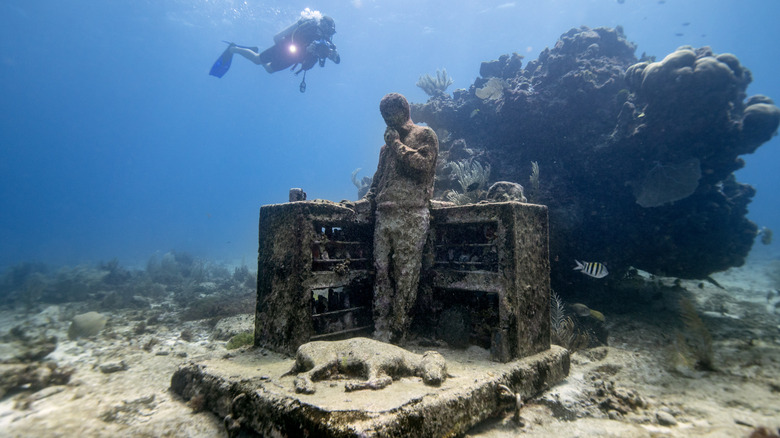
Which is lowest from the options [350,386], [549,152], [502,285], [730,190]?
[350,386]

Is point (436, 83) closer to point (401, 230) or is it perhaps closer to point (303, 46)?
point (303, 46)

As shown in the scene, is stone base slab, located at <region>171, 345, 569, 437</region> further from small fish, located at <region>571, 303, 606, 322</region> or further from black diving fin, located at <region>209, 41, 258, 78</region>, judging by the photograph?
black diving fin, located at <region>209, 41, 258, 78</region>

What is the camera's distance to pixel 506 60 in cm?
1568

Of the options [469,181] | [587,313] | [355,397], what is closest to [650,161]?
[469,181]

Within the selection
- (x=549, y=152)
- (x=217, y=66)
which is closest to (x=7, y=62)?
(x=217, y=66)

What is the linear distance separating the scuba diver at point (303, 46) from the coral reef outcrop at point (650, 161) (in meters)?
10.6

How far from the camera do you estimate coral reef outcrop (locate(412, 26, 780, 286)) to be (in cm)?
912

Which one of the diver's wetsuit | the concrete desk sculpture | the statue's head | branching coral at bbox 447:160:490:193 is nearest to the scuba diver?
the diver's wetsuit

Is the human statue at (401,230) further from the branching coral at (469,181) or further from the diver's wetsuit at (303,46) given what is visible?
the diver's wetsuit at (303,46)

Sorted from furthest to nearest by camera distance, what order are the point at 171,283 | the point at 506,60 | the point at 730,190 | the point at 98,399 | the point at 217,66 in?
the point at 217,66 < the point at 171,283 < the point at 506,60 < the point at 730,190 < the point at 98,399

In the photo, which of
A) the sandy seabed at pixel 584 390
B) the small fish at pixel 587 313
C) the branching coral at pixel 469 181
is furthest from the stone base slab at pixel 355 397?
the branching coral at pixel 469 181

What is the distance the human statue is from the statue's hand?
0.04 meters

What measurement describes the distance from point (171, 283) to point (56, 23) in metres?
74.9

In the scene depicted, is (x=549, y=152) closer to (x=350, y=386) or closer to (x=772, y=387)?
(x=772, y=387)
